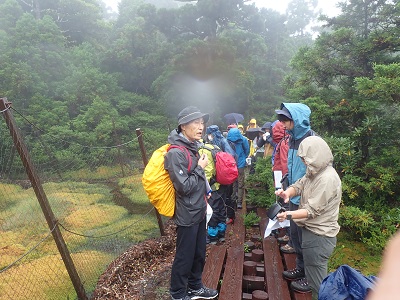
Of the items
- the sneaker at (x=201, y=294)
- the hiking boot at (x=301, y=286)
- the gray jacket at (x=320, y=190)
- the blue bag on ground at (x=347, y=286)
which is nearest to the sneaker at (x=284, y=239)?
the hiking boot at (x=301, y=286)

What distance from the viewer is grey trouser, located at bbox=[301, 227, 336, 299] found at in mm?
2264

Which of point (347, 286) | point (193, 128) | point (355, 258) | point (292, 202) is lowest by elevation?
point (355, 258)

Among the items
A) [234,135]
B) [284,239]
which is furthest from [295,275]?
[234,135]

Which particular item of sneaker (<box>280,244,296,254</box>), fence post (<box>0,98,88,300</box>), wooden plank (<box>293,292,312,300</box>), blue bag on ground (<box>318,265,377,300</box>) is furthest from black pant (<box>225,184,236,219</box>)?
blue bag on ground (<box>318,265,377,300</box>)

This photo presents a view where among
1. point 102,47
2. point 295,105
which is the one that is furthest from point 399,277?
point 102,47

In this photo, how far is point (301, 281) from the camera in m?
2.72

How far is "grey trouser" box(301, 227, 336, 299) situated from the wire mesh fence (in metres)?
2.13

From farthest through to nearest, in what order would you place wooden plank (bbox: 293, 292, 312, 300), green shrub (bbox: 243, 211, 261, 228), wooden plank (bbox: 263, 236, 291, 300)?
1. green shrub (bbox: 243, 211, 261, 228)
2. wooden plank (bbox: 263, 236, 291, 300)
3. wooden plank (bbox: 293, 292, 312, 300)

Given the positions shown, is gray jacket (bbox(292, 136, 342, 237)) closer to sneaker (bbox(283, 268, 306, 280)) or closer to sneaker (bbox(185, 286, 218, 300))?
sneaker (bbox(283, 268, 306, 280))

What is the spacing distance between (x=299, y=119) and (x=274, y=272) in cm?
173

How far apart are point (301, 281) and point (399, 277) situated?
2.73 m

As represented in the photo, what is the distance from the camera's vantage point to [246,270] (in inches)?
124

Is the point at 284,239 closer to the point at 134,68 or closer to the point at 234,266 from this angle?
the point at 234,266

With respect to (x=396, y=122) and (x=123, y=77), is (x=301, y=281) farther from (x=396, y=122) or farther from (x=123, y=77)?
(x=123, y=77)
